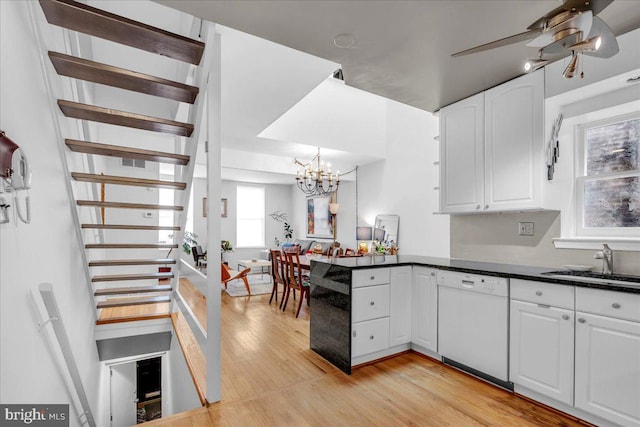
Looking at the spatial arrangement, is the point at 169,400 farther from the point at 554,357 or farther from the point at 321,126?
the point at 321,126

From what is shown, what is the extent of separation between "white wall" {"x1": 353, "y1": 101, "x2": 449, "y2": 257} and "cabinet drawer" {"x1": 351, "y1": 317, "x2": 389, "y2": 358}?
9.68 feet

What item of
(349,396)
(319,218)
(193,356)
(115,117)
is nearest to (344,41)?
(115,117)

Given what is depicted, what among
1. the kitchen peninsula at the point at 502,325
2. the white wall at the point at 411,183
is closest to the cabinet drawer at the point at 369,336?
the kitchen peninsula at the point at 502,325

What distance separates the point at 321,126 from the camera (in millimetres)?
5508

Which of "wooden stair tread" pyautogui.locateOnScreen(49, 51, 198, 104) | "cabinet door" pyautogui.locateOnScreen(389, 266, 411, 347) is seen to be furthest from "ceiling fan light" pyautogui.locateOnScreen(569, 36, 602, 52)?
"wooden stair tread" pyautogui.locateOnScreen(49, 51, 198, 104)

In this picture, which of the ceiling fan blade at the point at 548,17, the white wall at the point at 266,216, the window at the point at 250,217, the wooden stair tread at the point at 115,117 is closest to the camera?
the ceiling fan blade at the point at 548,17

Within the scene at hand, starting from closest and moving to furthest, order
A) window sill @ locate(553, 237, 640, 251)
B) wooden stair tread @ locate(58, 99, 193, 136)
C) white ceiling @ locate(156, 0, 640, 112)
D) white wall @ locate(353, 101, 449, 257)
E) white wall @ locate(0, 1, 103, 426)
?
white wall @ locate(0, 1, 103, 426), white ceiling @ locate(156, 0, 640, 112), wooden stair tread @ locate(58, 99, 193, 136), window sill @ locate(553, 237, 640, 251), white wall @ locate(353, 101, 449, 257)

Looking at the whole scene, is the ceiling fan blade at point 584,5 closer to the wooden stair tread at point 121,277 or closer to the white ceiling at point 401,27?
the white ceiling at point 401,27

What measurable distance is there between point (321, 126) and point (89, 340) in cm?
443

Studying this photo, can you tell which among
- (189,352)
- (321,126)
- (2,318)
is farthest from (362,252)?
(2,318)

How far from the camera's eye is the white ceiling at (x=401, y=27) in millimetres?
1748

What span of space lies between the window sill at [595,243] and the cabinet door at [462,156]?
0.70 metres

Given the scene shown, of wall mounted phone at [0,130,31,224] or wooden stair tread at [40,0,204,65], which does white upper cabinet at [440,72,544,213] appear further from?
wall mounted phone at [0,130,31,224]

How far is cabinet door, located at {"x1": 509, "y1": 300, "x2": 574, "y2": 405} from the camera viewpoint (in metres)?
2.01
